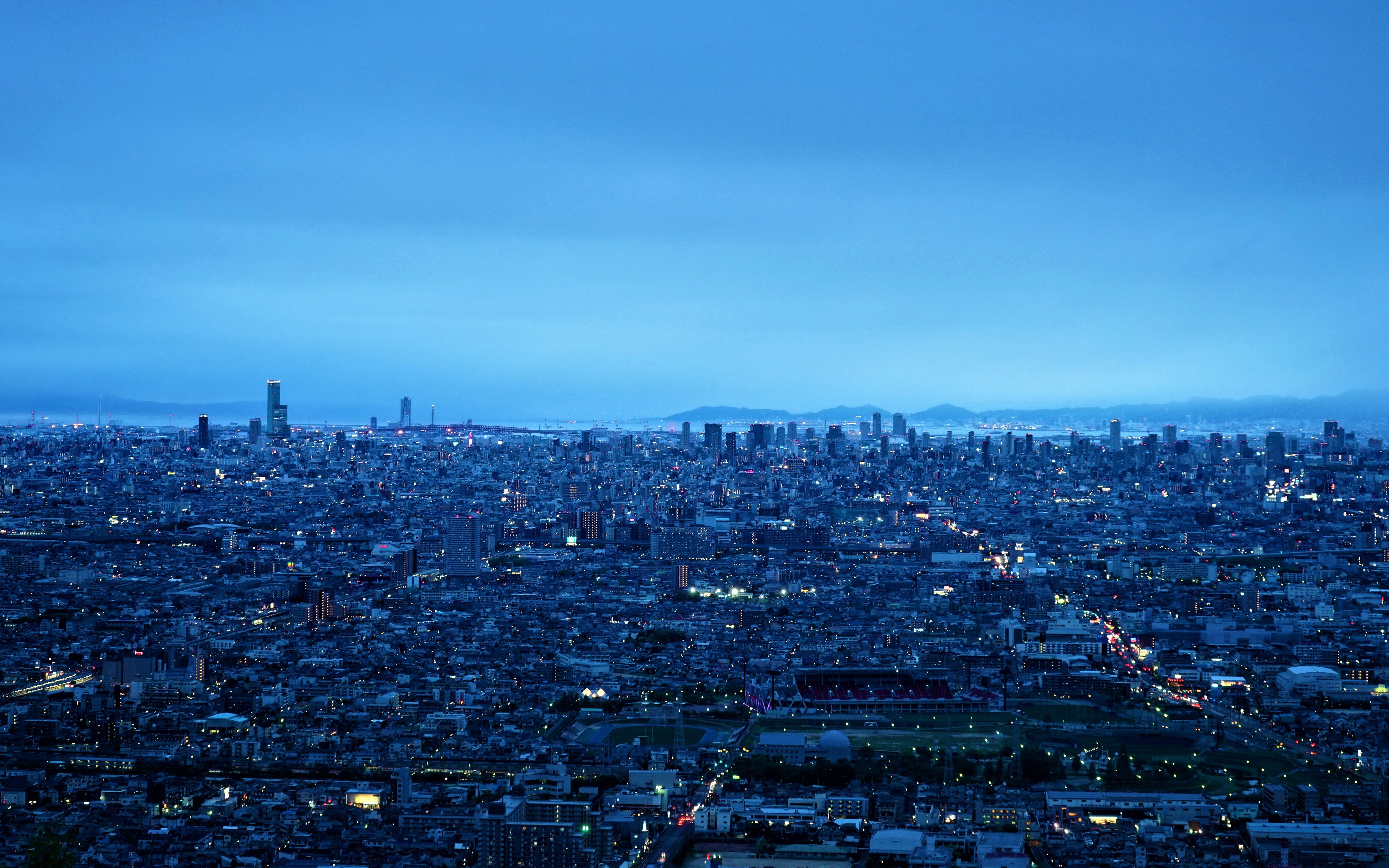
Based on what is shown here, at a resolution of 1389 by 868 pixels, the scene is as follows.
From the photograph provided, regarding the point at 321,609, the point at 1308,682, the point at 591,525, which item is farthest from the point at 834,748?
the point at 591,525

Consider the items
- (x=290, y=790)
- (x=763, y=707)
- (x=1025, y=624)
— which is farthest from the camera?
(x=1025, y=624)

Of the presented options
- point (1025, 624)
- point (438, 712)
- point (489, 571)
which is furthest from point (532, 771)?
point (489, 571)

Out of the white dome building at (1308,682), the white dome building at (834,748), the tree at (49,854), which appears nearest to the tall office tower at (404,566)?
the white dome building at (834,748)

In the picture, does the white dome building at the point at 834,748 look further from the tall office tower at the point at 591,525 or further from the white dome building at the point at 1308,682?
the tall office tower at the point at 591,525

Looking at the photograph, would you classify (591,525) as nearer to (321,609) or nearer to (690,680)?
(321,609)

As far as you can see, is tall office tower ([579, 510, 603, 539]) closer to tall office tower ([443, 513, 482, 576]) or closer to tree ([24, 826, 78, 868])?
tall office tower ([443, 513, 482, 576])

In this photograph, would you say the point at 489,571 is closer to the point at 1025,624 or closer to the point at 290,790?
the point at 1025,624

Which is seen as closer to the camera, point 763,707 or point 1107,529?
point 763,707
